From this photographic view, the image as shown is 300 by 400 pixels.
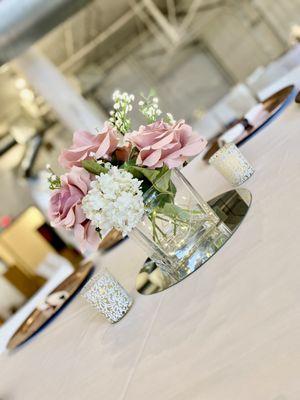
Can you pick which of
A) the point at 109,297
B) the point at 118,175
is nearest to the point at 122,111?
the point at 118,175

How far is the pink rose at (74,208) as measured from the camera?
975mm

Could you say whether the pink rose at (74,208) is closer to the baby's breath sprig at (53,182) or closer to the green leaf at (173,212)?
the baby's breath sprig at (53,182)

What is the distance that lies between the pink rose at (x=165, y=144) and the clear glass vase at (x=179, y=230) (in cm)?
6

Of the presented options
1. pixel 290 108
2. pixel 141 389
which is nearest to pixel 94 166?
pixel 141 389

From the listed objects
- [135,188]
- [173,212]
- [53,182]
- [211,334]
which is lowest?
[211,334]

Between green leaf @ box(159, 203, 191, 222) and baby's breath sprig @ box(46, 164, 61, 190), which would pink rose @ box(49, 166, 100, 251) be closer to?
baby's breath sprig @ box(46, 164, 61, 190)

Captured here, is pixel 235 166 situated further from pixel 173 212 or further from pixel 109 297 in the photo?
pixel 109 297

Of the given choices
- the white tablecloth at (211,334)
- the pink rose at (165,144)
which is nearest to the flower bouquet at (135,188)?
the pink rose at (165,144)

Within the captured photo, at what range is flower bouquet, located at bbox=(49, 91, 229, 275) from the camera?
931mm

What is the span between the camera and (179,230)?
1.08 metres

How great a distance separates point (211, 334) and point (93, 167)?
0.41 m

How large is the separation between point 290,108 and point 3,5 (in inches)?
94.1

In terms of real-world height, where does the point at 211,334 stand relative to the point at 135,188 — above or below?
below

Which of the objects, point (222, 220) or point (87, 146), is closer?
point (87, 146)
